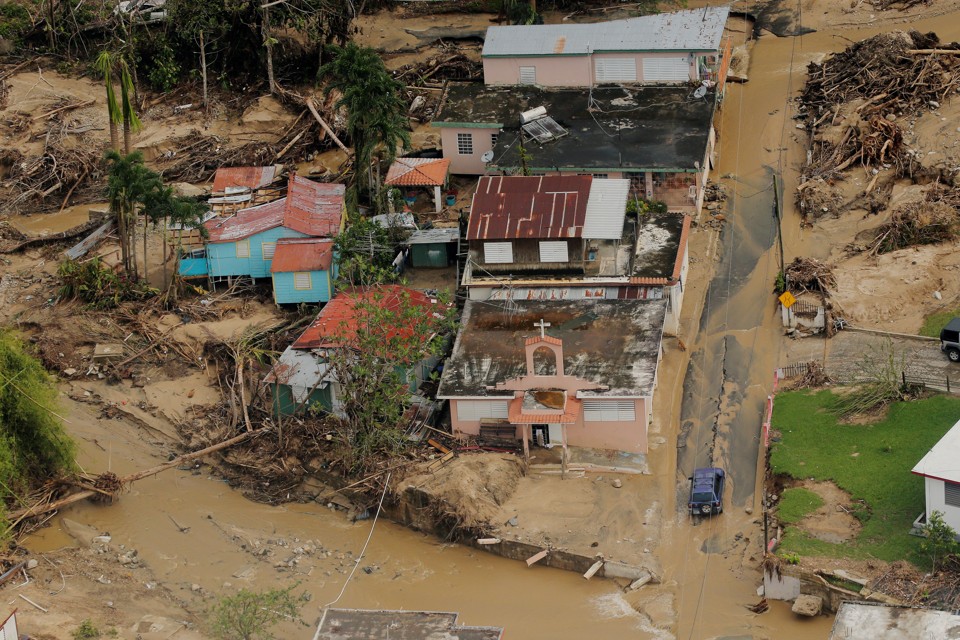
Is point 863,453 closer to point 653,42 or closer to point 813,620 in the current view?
point 813,620

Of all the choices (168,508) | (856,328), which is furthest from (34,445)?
(856,328)

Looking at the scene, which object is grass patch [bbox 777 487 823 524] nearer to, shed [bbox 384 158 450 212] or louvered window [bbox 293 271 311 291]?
louvered window [bbox 293 271 311 291]

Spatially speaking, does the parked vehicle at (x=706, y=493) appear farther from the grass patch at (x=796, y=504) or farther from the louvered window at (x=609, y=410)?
the louvered window at (x=609, y=410)

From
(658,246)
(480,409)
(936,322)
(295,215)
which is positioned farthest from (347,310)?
(936,322)

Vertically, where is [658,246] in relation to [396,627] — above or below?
above

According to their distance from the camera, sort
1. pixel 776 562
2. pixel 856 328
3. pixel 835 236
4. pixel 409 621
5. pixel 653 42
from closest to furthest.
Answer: pixel 409 621, pixel 776 562, pixel 856 328, pixel 835 236, pixel 653 42

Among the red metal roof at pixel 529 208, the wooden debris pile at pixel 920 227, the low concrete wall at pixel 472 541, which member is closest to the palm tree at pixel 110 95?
the red metal roof at pixel 529 208

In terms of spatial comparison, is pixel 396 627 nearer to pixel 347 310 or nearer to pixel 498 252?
pixel 347 310
